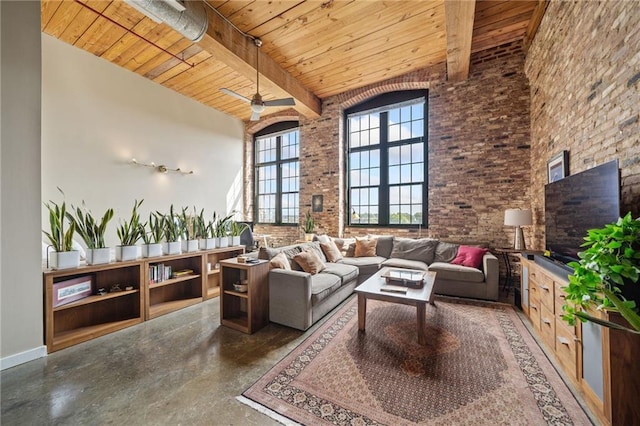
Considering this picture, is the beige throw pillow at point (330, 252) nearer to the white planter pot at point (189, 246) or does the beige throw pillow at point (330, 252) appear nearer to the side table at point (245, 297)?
the side table at point (245, 297)

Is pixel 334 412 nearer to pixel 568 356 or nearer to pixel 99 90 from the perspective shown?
pixel 568 356

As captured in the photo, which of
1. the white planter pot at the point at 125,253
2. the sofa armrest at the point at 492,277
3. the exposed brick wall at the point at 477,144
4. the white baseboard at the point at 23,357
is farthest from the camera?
the exposed brick wall at the point at 477,144

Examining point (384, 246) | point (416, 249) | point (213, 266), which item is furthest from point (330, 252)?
point (213, 266)

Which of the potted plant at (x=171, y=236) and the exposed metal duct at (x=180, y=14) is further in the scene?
the potted plant at (x=171, y=236)

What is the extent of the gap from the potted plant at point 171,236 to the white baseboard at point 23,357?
1.35 meters

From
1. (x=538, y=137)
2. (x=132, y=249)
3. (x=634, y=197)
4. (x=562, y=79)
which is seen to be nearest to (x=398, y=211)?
(x=538, y=137)

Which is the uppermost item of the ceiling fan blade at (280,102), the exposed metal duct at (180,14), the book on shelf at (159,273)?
the exposed metal duct at (180,14)

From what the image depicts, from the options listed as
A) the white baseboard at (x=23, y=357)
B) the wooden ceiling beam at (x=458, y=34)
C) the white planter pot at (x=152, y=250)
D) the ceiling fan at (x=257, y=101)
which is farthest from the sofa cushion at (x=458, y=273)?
the white baseboard at (x=23, y=357)

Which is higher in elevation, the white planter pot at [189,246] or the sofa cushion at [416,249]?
the white planter pot at [189,246]

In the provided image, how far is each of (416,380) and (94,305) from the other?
3.45 meters

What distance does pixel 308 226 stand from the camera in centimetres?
587

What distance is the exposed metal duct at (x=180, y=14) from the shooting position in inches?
91.8

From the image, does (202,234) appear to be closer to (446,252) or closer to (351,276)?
(351,276)

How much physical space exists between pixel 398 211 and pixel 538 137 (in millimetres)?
2522
